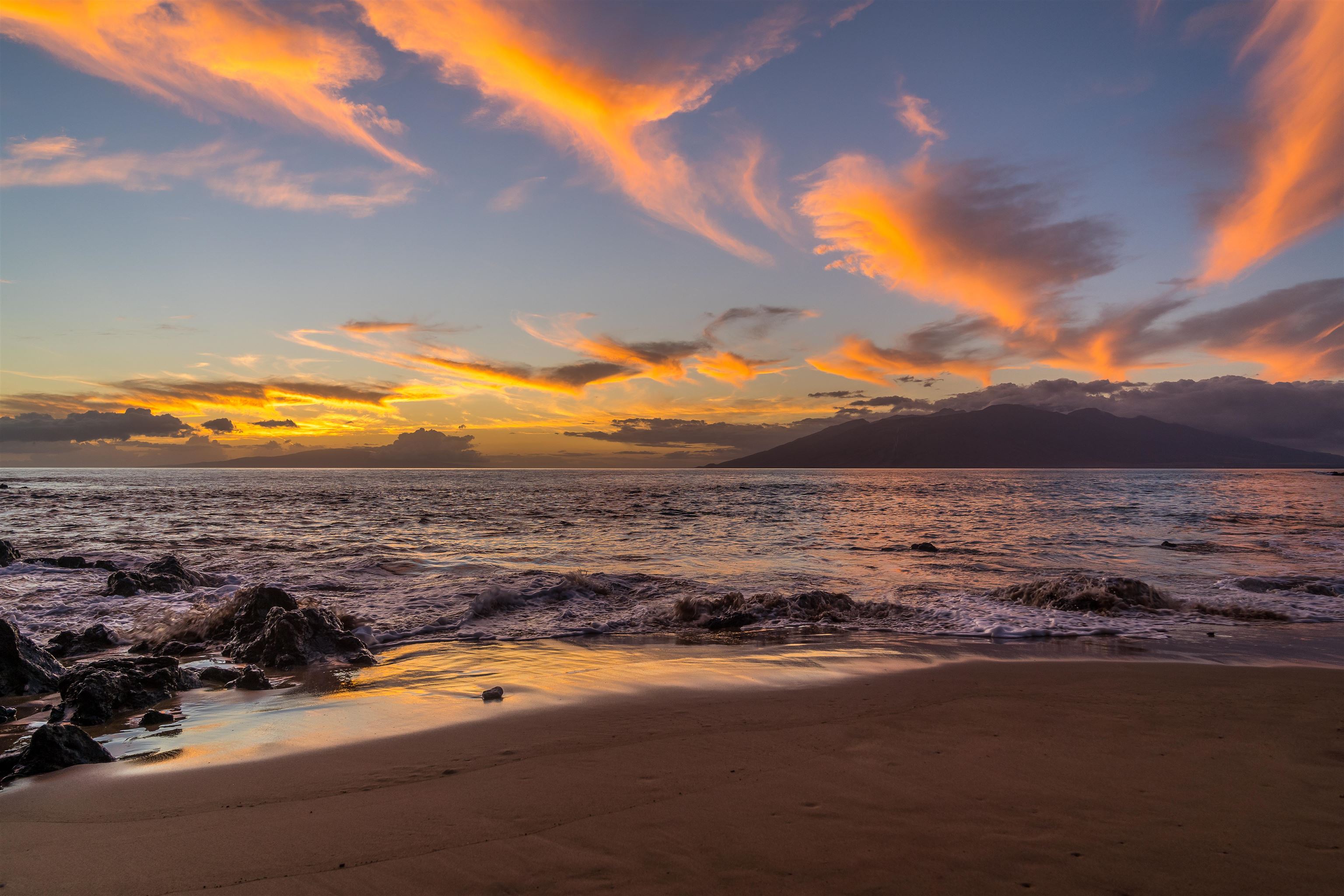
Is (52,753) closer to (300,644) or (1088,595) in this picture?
(300,644)

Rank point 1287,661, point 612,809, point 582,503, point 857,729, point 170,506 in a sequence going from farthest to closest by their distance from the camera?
1. point 582,503
2. point 170,506
3. point 1287,661
4. point 857,729
5. point 612,809

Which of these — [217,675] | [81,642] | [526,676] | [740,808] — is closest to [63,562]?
[81,642]

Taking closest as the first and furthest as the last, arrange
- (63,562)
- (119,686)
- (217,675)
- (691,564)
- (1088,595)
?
(119,686), (217,675), (1088,595), (63,562), (691,564)

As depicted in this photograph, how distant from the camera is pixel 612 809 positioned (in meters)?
4.04

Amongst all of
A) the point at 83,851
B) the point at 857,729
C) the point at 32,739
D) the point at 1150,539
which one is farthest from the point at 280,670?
the point at 1150,539

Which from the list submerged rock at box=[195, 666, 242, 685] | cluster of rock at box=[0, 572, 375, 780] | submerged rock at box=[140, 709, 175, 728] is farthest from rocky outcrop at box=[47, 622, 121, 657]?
submerged rock at box=[140, 709, 175, 728]

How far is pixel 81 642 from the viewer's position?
9.39 m

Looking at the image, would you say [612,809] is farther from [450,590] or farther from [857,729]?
[450,590]

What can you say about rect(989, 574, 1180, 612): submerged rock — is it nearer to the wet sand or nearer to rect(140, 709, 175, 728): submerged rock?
the wet sand

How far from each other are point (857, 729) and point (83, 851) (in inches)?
214

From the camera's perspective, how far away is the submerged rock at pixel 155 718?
599 centimetres

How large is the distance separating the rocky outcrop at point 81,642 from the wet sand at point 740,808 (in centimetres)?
617

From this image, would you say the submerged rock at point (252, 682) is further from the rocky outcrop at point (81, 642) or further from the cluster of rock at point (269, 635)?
the rocky outcrop at point (81, 642)

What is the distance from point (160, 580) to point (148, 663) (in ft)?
26.3
